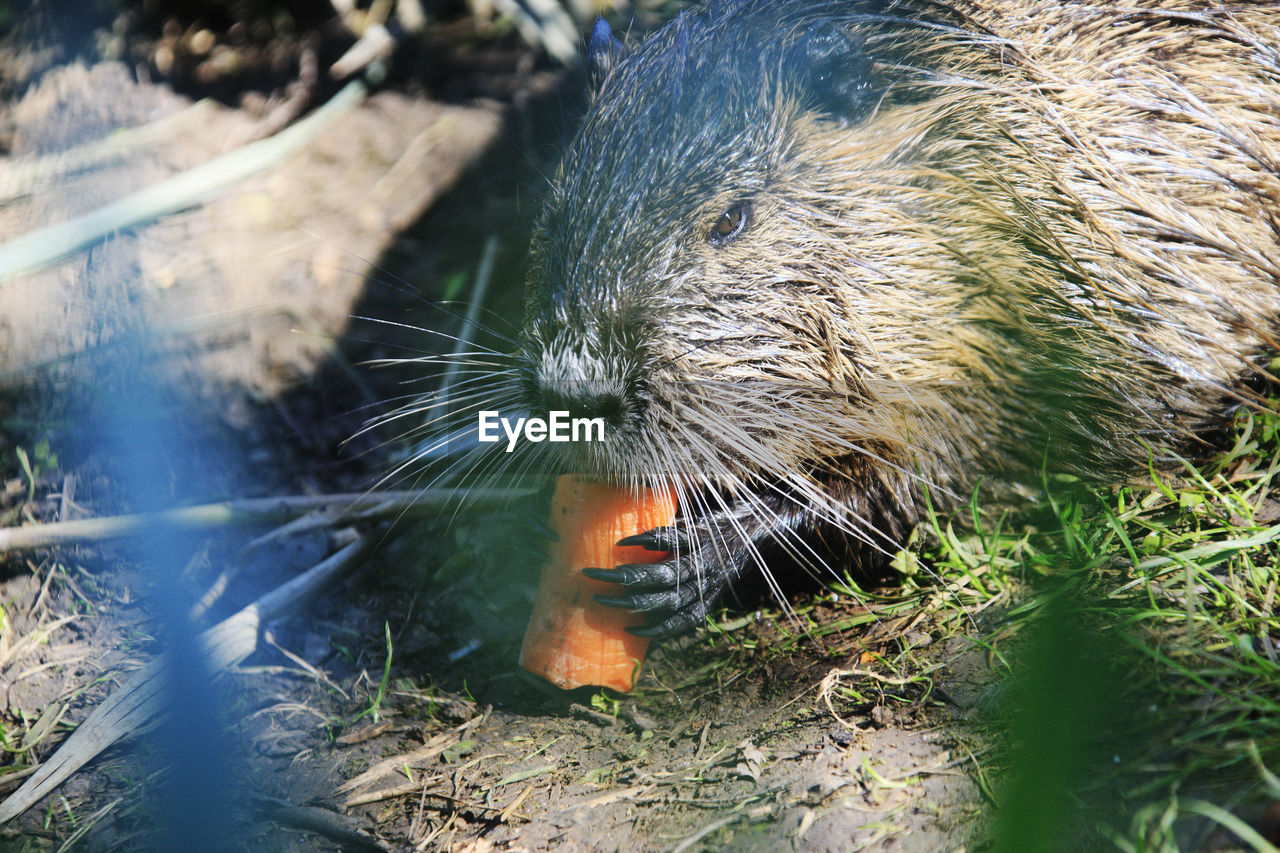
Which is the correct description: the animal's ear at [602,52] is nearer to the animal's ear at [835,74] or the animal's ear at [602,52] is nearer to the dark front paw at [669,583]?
the animal's ear at [835,74]

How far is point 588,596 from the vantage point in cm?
206

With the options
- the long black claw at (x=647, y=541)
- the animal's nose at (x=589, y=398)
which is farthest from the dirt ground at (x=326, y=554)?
the animal's nose at (x=589, y=398)

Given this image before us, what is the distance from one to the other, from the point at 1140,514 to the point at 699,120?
137 centimetres

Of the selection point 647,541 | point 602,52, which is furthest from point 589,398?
point 602,52

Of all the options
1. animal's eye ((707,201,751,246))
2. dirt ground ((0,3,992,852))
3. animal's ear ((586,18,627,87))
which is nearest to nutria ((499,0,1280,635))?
animal's eye ((707,201,751,246))

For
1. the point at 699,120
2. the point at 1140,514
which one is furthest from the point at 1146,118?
the point at 699,120

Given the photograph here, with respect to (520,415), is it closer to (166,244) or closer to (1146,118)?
(1146,118)

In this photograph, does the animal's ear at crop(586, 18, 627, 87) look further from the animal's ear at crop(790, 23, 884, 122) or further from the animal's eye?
the animal's eye

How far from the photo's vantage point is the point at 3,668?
2219mm

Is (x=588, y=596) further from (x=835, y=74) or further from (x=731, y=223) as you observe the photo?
(x=835, y=74)

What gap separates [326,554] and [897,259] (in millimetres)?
1879

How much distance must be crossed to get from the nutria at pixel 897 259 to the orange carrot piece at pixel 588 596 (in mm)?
64

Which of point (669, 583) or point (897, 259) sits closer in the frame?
point (897, 259)

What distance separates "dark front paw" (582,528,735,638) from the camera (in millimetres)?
2012
